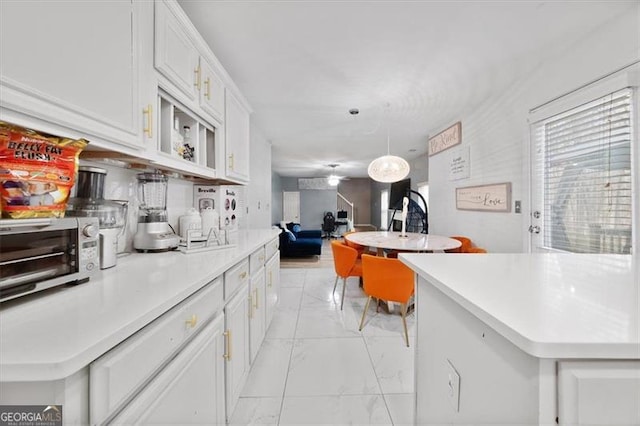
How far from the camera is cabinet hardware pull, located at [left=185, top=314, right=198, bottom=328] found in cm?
90

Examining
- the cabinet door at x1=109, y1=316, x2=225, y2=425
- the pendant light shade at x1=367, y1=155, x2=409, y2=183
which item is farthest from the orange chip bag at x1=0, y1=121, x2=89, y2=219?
the pendant light shade at x1=367, y1=155, x2=409, y2=183

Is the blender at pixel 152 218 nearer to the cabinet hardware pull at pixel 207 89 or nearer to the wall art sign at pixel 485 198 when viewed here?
the cabinet hardware pull at pixel 207 89

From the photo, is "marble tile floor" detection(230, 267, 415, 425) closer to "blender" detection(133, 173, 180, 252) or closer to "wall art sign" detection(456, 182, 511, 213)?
"blender" detection(133, 173, 180, 252)

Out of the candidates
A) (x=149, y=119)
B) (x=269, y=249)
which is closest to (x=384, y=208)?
(x=269, y=249)

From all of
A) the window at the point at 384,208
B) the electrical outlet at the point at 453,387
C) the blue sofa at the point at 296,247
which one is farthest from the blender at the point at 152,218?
the window at the point at 384,208

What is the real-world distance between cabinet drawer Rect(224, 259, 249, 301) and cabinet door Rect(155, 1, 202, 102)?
109 cm

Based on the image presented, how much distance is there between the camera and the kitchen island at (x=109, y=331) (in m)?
0.47

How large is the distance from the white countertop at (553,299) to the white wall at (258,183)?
2.86m

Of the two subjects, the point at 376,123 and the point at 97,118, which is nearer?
the point at 97,118

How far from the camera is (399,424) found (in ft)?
4.54

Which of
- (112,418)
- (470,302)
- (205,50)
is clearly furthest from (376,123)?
(112,418)

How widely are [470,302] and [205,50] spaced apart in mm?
2046

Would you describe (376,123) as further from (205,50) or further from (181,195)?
(181,195)

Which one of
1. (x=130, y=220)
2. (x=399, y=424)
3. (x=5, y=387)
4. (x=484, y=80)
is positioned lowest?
(x=399, y=424)
